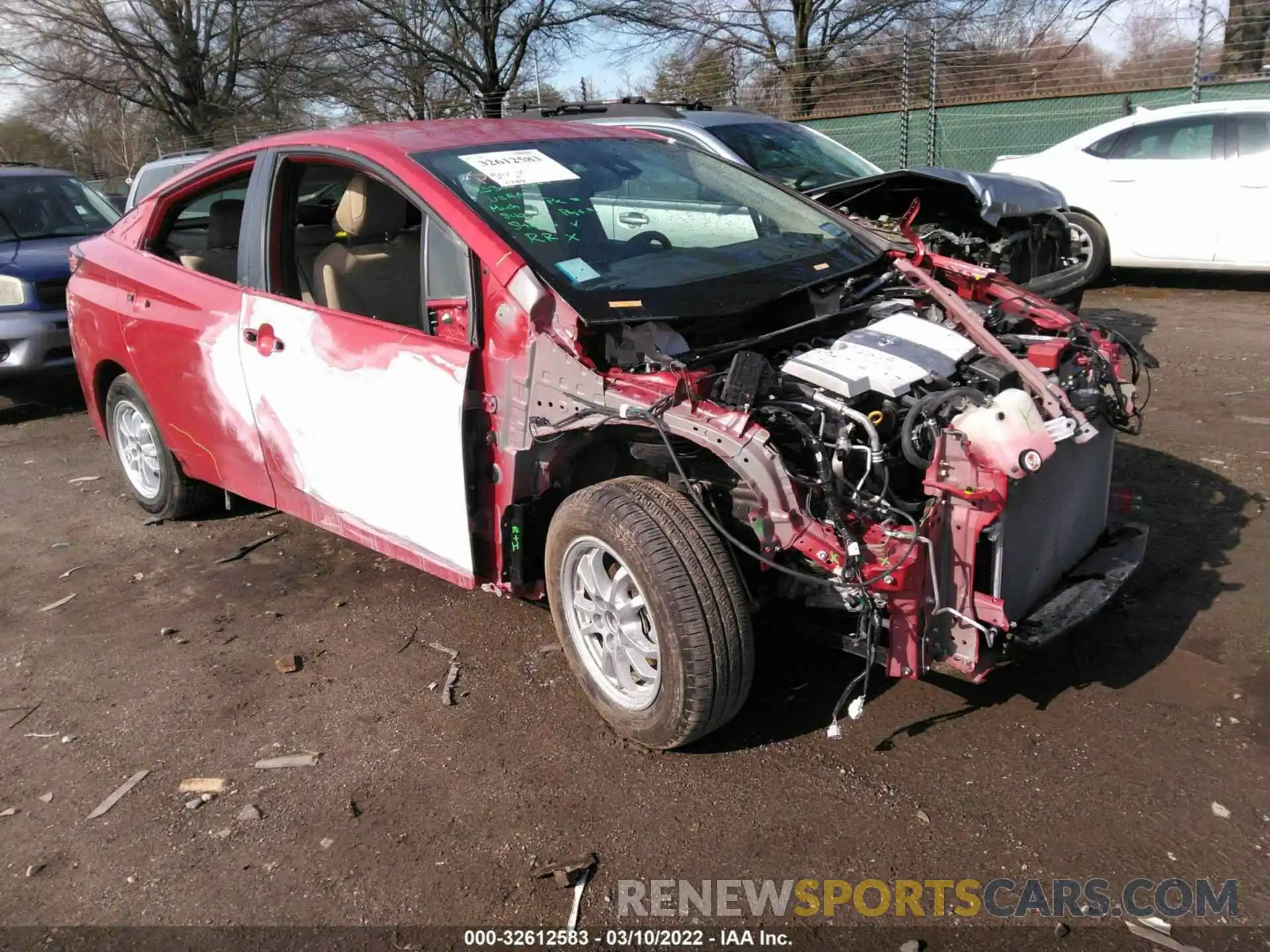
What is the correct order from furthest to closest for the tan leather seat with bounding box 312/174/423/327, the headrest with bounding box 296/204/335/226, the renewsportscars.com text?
1. the headrest with bounding box 296/204/335/226
2. the tan leather seat with bounding box 312/174/423/327
3. the renewsportscars.com text

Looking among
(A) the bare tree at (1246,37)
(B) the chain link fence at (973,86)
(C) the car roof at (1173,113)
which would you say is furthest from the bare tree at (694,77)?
(C) the car roof at (1173,113)

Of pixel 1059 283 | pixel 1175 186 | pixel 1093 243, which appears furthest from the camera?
pixel 1093 243

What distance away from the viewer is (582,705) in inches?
135

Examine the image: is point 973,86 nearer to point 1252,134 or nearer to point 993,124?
point 993,124

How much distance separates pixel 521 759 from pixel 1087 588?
5.94 feet

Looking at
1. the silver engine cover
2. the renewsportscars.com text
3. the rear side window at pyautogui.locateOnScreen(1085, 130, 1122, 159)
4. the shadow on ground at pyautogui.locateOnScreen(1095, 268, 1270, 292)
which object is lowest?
the renewsportscars.com text

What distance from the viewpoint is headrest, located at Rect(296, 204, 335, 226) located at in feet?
Answer: 14.6

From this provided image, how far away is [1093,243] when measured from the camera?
32.2ft

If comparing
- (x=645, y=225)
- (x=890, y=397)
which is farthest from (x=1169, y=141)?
(x=890, y=397)

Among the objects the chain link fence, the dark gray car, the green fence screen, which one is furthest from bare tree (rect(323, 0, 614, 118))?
the dark gray car

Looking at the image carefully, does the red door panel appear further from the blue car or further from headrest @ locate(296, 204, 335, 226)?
the blue car

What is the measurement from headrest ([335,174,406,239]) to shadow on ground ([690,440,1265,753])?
2047 millimetres

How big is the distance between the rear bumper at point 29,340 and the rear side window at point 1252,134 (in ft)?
31.8

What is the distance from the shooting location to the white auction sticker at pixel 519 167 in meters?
3.61
